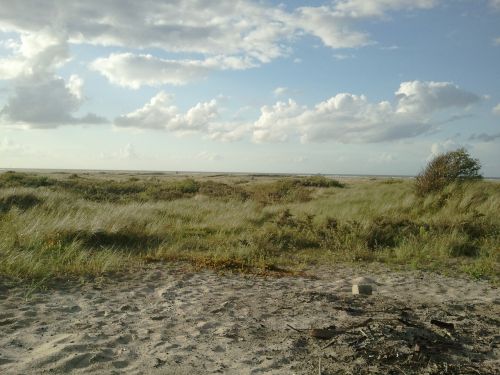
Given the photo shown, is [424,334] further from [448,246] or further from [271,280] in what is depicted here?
[448,246]

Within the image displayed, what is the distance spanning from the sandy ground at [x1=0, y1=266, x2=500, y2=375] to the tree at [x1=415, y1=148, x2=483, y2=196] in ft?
39.8

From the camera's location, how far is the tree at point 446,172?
59.1 feet

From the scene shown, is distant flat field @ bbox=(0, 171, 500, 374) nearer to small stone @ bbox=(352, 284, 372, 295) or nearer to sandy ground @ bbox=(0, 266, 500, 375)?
sandy ground @ bbox=(0, 266, 500, 375)

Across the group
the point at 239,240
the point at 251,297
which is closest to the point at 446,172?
the point at 239,240

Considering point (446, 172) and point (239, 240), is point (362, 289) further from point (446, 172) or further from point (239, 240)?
point (446, 172)

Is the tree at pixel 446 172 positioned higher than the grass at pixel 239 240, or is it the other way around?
the tree at pixel 446 172

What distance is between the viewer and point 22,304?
5266 millimetres

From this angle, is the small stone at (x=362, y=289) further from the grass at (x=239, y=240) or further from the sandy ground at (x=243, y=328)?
the grass at (x=239, y=240)

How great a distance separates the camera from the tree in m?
18.0

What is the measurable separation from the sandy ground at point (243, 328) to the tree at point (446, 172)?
12.1 meters

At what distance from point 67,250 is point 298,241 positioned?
17.0ft

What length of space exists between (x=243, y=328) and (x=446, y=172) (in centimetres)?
1587

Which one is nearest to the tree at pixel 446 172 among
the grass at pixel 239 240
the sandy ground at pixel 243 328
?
the grass at pixel 239 240

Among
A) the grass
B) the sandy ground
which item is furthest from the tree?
the sandy ground
